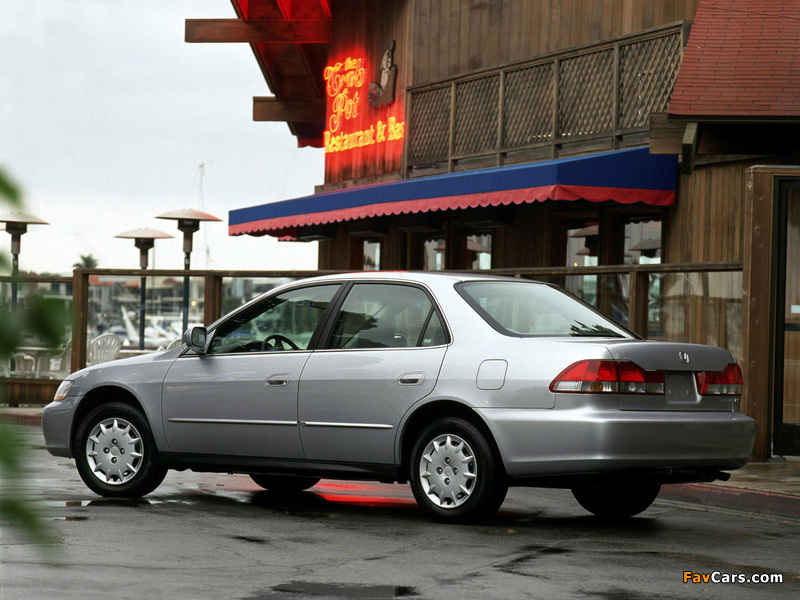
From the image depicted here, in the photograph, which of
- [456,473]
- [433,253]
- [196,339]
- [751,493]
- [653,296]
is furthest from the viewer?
[433,253]

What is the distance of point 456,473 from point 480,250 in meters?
11.8

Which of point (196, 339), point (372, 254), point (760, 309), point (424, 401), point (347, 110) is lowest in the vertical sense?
point (424, 401)

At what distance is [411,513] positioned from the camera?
7668 mm

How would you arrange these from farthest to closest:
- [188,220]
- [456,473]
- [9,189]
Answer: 1. [188,220]
2. [456,473]
3. [9,189]

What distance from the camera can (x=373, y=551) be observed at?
6.02 metres

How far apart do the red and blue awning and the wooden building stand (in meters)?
0.03

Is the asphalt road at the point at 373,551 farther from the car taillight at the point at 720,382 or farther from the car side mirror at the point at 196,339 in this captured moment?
the car side mirror at the point at 196,339

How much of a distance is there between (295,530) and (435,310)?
5.27 feet

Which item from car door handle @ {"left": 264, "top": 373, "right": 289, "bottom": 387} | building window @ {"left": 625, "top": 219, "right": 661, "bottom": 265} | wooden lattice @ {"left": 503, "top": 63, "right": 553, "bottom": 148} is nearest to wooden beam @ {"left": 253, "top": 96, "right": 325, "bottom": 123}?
Answer: wooden lattice @ {"left": 503, "top": 63, "right": 553, "bottom": 148}

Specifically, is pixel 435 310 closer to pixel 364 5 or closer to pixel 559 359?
pixel 559 359

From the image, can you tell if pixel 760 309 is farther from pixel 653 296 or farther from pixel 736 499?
pixel 736 499

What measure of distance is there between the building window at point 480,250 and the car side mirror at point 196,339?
10.4 meters

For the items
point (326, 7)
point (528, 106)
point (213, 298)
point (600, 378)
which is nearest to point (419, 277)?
point (600, 378)

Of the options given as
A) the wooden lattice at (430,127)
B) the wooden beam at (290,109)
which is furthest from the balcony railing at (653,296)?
the wooden beam at (290,109)
